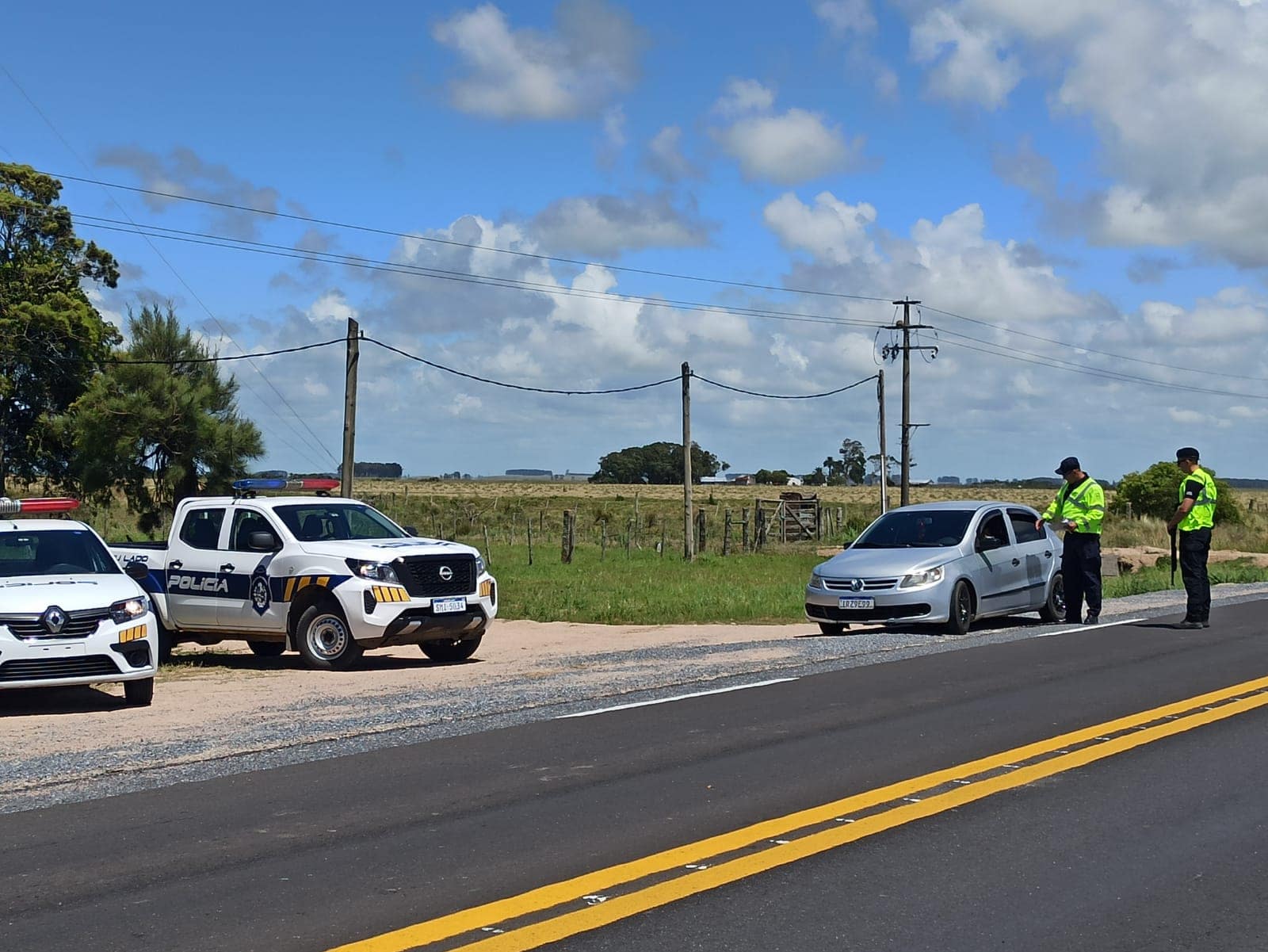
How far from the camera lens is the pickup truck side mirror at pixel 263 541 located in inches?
618

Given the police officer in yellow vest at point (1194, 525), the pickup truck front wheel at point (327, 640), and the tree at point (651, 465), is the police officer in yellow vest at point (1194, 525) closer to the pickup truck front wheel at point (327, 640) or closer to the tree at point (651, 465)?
Result: the pickup truck front wheel at point (327, 640)

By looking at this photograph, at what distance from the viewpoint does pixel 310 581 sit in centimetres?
1558

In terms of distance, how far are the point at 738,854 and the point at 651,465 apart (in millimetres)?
148648

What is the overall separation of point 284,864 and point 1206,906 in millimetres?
3807

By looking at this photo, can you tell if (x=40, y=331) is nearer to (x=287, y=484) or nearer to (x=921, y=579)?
(x=287, y=484)

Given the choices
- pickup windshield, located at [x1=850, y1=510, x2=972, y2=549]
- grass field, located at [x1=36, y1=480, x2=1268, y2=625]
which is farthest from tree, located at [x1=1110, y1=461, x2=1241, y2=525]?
pickup windshield, located at [x1=850, y1=510, x2=972, y2=549]

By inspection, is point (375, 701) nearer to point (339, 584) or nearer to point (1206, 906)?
point (339, 584)

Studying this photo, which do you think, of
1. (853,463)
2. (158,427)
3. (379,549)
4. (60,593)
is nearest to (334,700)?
(60,593)

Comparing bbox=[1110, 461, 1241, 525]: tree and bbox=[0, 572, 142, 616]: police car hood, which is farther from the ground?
bbox=[1110, 461, 1241, 525]: tree

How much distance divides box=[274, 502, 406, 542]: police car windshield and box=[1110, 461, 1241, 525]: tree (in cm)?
4234

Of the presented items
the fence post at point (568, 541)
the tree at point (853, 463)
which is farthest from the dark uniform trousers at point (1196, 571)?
the tree at point (853, 463)

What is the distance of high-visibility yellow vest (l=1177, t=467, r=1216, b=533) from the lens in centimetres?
1565

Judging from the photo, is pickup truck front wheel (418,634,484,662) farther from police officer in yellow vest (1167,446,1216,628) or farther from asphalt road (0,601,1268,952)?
police officer in yellow vest (1167,446,1216,628)

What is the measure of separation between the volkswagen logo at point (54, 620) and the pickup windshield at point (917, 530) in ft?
31.1
